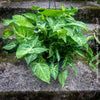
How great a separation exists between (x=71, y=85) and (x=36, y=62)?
349 mm

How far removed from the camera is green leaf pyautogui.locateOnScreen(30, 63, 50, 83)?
771 millimetres

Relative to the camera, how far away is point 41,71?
2.60 feet

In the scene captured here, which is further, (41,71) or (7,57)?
(7,57)

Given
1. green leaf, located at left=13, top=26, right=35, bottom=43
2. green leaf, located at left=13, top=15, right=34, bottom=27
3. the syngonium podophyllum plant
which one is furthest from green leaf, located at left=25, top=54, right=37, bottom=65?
green leaf, located at left=13, top=15, right=34, bottom=27

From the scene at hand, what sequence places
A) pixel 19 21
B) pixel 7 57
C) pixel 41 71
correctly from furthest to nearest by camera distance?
pixel 7 57 < pixel 19 21 < pixel 41 71

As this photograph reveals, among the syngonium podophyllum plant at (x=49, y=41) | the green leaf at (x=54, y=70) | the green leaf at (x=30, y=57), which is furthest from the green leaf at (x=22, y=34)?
the green leaf at (x=54, y=70)

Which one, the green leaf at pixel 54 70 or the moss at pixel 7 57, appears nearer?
the green leaf at pixel 54 70

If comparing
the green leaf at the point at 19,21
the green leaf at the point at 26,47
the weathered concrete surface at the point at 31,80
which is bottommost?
the weathered concrete surface at the point at 31,80

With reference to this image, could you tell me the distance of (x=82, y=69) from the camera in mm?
1101

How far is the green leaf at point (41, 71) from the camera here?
2.53 feet

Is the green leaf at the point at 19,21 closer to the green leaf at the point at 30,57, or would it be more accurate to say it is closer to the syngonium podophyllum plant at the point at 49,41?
the syngonium podophyllum plant at the point at 49,41

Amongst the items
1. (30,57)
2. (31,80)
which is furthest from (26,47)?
(31,80)

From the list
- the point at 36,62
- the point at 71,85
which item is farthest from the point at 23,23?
the point at 71,85

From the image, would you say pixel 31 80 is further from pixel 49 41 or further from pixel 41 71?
pixel 49 41
